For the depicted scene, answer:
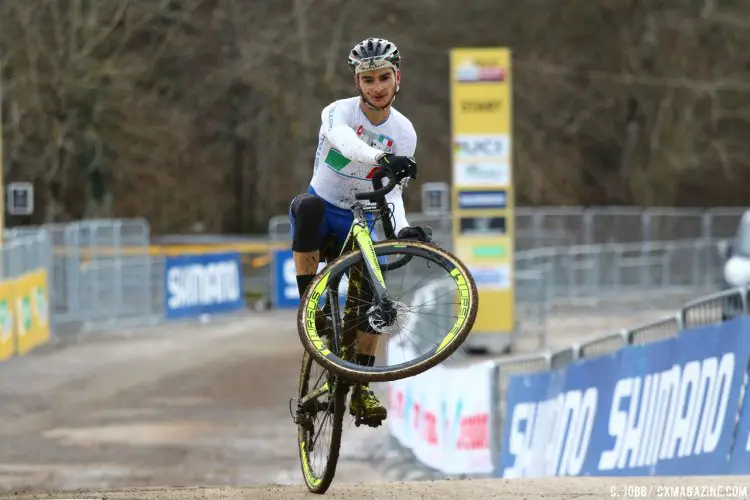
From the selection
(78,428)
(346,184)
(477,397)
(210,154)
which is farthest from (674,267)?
(346,184)

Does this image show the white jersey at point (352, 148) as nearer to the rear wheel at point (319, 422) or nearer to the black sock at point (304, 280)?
the black sock at point (304, 280)

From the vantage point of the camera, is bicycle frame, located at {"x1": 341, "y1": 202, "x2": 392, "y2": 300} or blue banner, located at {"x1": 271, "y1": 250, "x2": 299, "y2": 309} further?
blue banner, located at {"x1": 271, "y1": 250, "x2": 299, "y2": 309}

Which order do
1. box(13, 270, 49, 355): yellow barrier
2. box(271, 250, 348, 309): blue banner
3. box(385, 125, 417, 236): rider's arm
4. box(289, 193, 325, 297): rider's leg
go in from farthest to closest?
box(271, 250, 348, 309): blue banner
box(13, 270, 49, 355): yellow barrier
box(289, 193, 325, 297): rider's leg
box(385, 125, 417, 236): rider's arm

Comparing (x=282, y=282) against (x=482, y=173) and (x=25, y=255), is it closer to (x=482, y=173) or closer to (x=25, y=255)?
(x=25, y=255)

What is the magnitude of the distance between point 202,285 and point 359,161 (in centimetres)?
2614

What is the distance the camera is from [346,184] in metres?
7.91

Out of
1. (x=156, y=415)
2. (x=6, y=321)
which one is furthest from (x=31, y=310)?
(x=156, y=415)

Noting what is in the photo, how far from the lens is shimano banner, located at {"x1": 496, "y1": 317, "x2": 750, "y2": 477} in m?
10.1

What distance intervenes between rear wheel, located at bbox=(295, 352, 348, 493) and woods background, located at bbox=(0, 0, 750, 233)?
34.0 metres

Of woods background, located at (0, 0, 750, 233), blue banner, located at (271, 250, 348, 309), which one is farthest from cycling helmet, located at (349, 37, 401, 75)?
woods background, located at (0, 0, 750, 233)

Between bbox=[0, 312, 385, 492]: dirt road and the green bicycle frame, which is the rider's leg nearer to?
the green bicycle frame

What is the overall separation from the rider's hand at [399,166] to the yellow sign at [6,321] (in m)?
18.5

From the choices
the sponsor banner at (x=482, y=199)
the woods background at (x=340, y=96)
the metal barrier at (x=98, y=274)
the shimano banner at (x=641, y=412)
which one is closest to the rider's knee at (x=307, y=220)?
the shimano banner at (x=641, y=412)

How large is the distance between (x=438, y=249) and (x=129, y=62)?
36.1m
